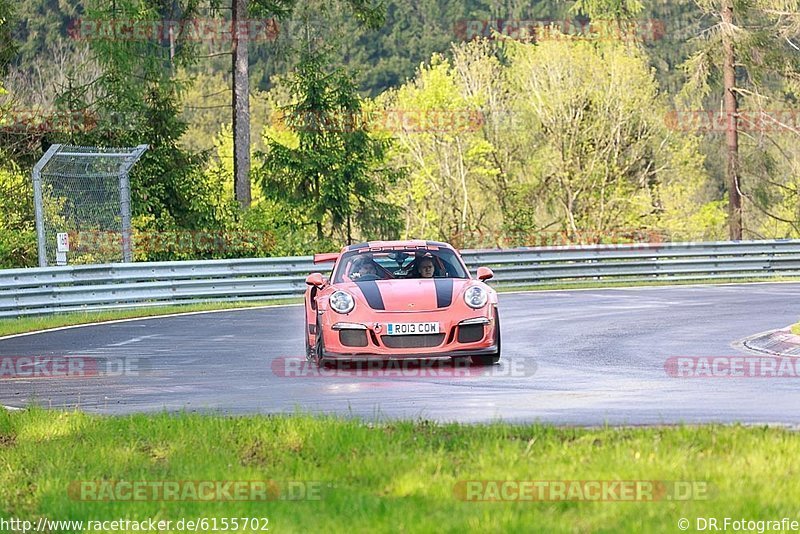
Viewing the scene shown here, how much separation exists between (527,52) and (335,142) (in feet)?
68.3

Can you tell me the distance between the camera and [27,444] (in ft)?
29.9

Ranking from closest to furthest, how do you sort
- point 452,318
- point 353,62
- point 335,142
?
point 452,318 → point 335,142 → point 353,62

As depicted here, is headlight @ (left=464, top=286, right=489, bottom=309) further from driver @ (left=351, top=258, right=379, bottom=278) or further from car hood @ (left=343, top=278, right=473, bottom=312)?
driver @ (left=351, top=258, right=379, bottom=278)

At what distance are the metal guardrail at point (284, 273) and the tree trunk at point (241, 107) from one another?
714 cm

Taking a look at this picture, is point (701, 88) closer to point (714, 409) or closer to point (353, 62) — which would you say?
point (714, 409)

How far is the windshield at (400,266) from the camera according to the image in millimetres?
14477

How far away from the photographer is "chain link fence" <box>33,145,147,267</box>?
2298 centimetres

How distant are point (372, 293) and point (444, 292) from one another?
2.49ft

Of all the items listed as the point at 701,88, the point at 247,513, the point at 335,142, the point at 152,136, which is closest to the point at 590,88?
the point at 701,88

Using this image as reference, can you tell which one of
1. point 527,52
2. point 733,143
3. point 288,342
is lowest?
point 288,342

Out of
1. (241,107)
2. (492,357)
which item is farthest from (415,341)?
(241,107)

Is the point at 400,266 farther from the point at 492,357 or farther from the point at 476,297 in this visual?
the point at 492,357

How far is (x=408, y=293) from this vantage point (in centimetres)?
1352

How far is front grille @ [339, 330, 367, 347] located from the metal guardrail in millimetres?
10509
